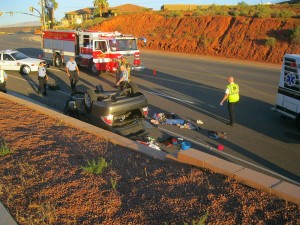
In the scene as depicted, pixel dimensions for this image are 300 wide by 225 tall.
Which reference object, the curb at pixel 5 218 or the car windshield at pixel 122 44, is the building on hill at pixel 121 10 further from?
the curb at pixel 5 218

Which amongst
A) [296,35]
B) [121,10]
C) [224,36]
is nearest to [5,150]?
[296,35]

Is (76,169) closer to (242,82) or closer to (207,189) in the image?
(207,189)

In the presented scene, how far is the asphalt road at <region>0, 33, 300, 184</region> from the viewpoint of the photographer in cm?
810

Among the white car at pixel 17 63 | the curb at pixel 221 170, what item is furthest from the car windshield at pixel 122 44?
the curb at pixel 221 170

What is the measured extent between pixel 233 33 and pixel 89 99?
106 ft

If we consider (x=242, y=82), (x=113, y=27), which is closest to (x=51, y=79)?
(x=242, y=82)

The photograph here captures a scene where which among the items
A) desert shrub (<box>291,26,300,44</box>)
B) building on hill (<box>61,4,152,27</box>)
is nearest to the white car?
desert shrub (<box>291,26,300,44</box>)

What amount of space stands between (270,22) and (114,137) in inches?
1302

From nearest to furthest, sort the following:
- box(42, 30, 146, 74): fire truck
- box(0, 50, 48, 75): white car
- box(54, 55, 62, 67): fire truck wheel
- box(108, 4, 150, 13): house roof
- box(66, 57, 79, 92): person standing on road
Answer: box(66, 57, 79, 92): person standing on road → box(42, 30, 146, 74): fire truck → box(0, 50, 48, 75): white car → box(54, 55, 62, 67): fire truck wheel → box(108, 4, 150, 13): house roof

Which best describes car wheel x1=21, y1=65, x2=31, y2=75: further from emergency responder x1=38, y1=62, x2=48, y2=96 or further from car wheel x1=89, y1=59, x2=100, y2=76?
emergency responder x1=38, y1=62, x2=48, y2=96

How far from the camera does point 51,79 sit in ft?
62.7

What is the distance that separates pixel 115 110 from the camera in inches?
317

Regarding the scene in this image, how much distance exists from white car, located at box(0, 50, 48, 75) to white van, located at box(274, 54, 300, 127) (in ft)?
51.1

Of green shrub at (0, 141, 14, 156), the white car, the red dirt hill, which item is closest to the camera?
green shrub at (0, 141, 14, 156)
